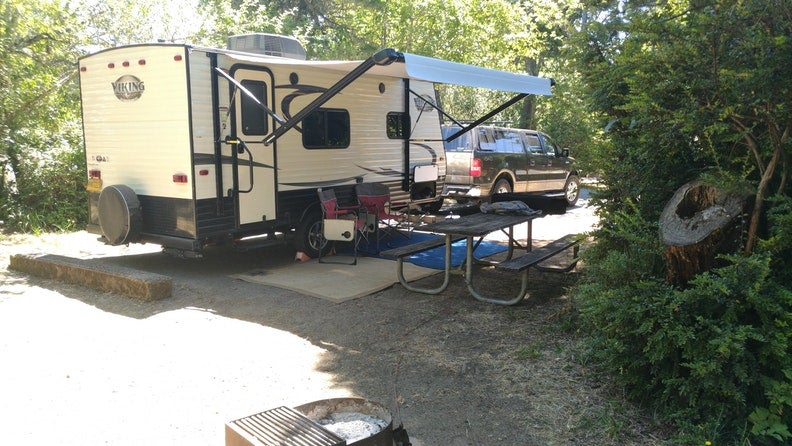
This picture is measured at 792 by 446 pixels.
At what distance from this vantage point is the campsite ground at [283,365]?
370 centimetres

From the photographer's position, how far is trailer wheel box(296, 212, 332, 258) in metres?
8.27

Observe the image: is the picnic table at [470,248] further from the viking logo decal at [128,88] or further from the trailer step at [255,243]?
the viking logo decal at [128,88]

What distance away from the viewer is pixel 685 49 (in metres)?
3.50

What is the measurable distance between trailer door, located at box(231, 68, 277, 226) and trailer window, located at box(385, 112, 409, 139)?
256 centimetres

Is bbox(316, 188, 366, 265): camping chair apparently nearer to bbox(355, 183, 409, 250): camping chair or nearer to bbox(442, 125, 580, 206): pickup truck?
bbox(355, 183, 409, 250): camping chair

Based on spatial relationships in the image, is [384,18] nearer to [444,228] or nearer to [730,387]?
[444,228]

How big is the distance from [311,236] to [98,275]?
274 cm

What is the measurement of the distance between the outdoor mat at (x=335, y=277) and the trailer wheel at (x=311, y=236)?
0.17 meters

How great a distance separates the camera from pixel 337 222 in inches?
308

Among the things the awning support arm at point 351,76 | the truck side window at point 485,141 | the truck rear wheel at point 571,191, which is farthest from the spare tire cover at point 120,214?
the truck rear wheel at point 571,191

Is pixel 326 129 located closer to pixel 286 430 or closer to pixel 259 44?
pixel 259 44

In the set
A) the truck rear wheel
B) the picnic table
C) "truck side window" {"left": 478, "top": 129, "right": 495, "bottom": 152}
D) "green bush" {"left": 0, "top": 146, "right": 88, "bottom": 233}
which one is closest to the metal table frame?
the picnic table

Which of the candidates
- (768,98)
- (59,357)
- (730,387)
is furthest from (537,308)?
(59,357)

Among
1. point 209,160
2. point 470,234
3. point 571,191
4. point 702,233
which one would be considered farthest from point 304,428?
point 571,191
